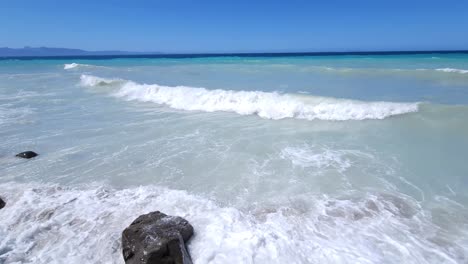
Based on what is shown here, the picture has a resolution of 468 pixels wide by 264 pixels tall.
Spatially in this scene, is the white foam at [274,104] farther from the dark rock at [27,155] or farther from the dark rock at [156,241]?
the dark rock at [156,241]

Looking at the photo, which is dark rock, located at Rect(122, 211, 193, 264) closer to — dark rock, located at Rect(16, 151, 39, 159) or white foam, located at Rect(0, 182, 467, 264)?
white foam, located at Rect(0, 182, 467, 264)

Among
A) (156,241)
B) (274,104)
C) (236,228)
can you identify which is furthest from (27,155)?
(274,104)

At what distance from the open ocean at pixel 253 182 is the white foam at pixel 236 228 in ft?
0.06

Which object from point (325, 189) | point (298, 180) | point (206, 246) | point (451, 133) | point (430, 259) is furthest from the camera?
point (451, 133)

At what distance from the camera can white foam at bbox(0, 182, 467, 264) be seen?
12.6 ft

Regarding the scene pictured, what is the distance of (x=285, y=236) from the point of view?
4156 mm

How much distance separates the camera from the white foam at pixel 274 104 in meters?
10.7

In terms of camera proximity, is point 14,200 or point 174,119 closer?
point 14,200

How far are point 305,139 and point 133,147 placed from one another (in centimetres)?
472

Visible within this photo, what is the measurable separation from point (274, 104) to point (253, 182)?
22.7 ft

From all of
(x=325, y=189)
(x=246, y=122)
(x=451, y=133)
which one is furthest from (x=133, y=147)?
(x=451, y=133)

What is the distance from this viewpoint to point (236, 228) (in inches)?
171

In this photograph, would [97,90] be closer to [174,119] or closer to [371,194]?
[174,119]

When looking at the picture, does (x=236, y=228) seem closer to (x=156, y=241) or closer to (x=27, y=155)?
(x=156, y=241)
